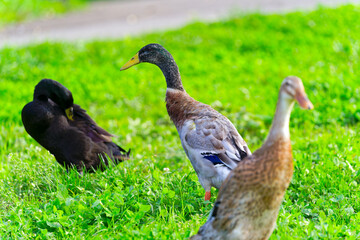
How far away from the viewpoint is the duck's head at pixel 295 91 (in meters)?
2.91

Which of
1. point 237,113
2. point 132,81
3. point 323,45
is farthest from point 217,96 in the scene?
point 323,45

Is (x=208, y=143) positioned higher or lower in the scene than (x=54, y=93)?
lower

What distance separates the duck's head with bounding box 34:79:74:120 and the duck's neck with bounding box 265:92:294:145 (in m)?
2.73

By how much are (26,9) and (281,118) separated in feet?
40.6

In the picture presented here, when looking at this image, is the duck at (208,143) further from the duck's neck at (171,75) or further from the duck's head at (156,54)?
the duck's head at (156,54)

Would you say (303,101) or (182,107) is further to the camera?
(182,107)

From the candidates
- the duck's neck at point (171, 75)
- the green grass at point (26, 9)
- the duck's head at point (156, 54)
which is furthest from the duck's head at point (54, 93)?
the green grass at point (26, 9)

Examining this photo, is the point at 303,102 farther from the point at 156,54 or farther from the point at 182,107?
the point at 156,54

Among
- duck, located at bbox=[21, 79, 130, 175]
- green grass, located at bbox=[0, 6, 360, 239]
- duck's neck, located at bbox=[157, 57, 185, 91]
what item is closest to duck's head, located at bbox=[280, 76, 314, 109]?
green grass, located at bbox=[0, 6, 360, 239]

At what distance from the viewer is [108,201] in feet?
13.3

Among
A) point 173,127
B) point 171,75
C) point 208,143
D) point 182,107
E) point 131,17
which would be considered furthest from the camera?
point 131,17

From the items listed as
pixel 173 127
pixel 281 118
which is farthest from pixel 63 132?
pixel 281 118

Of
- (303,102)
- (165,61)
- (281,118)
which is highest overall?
(165,61)

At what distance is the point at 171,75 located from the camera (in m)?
5.11
